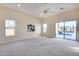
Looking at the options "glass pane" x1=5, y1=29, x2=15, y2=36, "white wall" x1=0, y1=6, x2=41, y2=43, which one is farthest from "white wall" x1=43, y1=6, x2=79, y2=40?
"glass pane" x1=5, y1=29, x2=15, y2=36

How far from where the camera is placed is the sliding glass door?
5375 mm

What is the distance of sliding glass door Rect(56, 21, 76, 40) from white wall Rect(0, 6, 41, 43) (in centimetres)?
114

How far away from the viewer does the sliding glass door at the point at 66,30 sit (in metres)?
5.38

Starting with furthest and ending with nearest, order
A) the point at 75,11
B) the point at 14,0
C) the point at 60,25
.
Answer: the point at 75,11 < the point at 60,25 < the point at 14,0

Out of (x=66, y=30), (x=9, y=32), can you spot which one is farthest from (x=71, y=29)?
(x=9, y=32)

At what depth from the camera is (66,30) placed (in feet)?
18.5

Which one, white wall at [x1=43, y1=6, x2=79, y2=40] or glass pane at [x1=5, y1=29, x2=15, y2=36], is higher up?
white wall at [x1=43, y1=6, x2=79, y2=40]

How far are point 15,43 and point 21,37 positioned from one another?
49 cm

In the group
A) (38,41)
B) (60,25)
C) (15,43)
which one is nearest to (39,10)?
(60,25)

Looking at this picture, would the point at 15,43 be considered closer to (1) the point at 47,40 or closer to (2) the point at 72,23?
(1) the point at 47,40

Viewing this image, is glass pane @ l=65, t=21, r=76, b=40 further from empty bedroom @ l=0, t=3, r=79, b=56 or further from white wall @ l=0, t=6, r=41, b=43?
white wall @ l=0, t=6, r=41, b=43

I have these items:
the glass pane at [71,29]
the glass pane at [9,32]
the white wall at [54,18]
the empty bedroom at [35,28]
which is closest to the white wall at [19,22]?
the empty bedroom at [35,28]

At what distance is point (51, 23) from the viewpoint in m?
5.41

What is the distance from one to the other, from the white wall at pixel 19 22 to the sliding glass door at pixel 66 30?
45.0 inches
